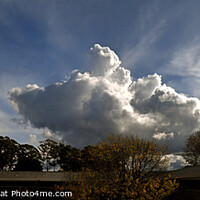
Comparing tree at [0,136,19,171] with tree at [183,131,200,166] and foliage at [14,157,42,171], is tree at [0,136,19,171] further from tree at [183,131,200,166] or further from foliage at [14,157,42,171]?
tree at [183,131,200,166]

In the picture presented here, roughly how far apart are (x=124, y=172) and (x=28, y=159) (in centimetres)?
5265

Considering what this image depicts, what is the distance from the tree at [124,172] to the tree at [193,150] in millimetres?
43398

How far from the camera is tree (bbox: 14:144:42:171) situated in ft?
205

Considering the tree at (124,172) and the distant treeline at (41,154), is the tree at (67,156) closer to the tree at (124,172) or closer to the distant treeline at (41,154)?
the distant treeline at (41,154)

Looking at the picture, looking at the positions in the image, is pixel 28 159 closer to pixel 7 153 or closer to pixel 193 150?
pixel 7 153

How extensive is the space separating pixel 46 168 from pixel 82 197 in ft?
185

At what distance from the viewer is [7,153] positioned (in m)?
66.8

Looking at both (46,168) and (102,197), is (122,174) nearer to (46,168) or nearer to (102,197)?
(102,197)

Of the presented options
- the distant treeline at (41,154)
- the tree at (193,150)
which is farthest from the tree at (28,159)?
the tree at (193,150)

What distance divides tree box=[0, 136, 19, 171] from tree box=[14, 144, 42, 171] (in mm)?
1864

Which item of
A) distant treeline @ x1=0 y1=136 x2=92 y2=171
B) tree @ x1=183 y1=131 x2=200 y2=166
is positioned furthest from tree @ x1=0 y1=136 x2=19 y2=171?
tree @ x1=183 y1=131 x2=200 y2=166

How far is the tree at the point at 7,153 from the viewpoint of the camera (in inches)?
2616

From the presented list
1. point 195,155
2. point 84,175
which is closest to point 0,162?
point 195,155

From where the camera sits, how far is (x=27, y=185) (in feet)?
120
